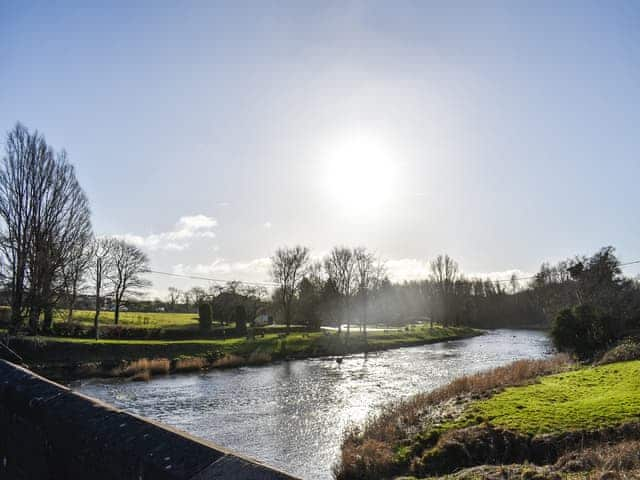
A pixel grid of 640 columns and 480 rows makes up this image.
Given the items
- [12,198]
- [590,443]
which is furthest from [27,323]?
[590,443]

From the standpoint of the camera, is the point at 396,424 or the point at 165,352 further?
the point at 165,352

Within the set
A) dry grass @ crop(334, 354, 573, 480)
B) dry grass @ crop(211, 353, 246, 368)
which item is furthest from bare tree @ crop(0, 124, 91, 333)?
dry grass @ crop(334, 354, 573, 480)

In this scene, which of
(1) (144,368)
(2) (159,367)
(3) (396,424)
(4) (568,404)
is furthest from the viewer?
(2) (159,367)

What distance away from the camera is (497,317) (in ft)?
352

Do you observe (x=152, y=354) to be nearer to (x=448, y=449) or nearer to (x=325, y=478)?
(x=325, y=478)

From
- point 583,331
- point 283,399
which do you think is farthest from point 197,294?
point 583,331

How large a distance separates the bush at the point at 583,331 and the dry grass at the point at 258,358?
2507cm

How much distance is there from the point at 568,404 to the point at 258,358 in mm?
31823

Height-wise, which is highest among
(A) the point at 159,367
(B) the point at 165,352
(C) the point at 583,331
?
(C) the point at 583,331

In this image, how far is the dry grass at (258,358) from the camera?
3988 cm

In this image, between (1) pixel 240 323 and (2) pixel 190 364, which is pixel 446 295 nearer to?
(1) pixel 240 323

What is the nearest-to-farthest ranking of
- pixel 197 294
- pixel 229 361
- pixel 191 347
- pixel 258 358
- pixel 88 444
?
pixel 88 444 → pixel 229 361 → pixel 258 358 → pixel 191 347 → pixel 197 294

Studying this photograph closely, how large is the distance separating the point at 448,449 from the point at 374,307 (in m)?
91.6

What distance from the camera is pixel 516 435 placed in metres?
10.5
